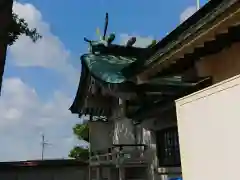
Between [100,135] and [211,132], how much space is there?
37.5 ft

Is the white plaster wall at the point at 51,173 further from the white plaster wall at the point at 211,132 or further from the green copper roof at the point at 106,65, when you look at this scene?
the white plaster wall at the point at 211,132

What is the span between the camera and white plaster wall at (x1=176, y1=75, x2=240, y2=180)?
12.3ft

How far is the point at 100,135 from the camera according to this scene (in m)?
15.3

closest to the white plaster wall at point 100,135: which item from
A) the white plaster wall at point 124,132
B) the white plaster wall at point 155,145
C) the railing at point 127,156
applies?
the white plaster wall at point 124,132

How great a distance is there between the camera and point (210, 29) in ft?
14.5

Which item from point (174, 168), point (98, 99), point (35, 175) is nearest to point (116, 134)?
point (98, 99)

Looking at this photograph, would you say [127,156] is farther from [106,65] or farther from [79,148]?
[79,148]

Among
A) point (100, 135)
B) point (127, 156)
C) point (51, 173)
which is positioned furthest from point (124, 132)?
point (51, 173)

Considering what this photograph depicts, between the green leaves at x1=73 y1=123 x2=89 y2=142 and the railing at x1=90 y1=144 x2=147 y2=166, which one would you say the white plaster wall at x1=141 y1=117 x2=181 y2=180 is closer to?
the railing at x1=90 y1=144 x2=147 y2=166

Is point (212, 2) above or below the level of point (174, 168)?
above

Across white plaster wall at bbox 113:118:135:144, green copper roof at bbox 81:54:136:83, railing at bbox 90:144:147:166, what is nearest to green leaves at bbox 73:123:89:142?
white plaster wall at bbox 113:118:135:144

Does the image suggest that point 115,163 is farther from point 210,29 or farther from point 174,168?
point 210,29

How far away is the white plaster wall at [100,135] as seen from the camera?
15.1m

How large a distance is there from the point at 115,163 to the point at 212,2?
8.29 meters
